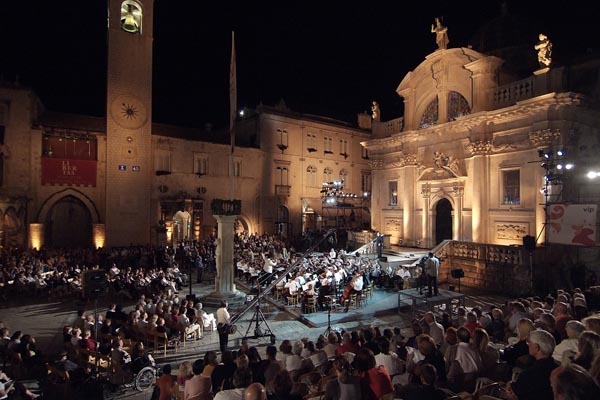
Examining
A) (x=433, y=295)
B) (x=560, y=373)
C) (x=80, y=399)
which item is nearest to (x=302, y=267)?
(x=433, y=295)

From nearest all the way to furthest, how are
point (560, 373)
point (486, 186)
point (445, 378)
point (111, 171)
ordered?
point (560, 373), point (445, 378), point (486, 186), point (111, 171)

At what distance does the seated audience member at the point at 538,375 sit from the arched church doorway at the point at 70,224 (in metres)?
29.2

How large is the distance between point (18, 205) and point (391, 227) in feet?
85.2

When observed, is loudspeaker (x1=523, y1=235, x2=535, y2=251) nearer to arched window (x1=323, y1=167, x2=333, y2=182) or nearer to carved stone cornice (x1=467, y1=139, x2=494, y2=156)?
carved stone cornice (x1=467, y1=139, x2=494, y2=156)

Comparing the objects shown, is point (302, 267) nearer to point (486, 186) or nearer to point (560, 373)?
point (486, 186)

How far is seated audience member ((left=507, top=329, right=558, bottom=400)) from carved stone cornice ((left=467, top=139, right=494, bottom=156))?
1901 centimetres

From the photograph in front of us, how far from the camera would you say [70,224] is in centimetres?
2795

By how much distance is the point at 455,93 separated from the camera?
912 inches

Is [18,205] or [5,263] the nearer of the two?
[5,263]

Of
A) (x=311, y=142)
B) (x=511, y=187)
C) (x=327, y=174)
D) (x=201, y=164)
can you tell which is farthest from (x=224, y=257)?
(x=327, y=174)

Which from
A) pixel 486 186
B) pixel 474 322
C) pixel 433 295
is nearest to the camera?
pixel 474 322

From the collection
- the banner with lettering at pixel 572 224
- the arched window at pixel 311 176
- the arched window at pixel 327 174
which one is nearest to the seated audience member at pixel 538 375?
the banner with lettering at pixel 572 224

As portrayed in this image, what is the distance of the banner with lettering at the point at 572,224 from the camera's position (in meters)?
14.7

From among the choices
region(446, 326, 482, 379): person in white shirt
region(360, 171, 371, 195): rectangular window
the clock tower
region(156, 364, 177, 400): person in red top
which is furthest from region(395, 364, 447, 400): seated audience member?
region(360, 171, 371, 195): rectangular window
